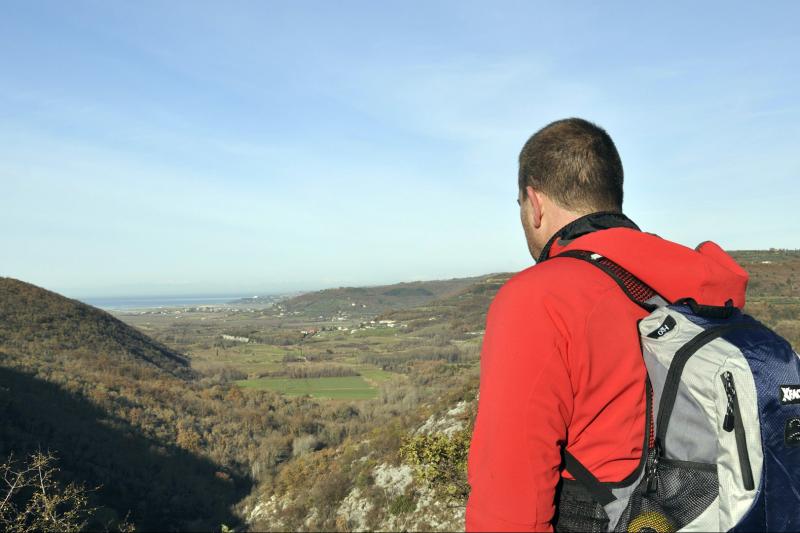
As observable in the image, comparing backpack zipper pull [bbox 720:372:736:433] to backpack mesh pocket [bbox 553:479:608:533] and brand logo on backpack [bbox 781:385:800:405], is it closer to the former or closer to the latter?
brand logo on backpack [bbox 781:385:800:405]

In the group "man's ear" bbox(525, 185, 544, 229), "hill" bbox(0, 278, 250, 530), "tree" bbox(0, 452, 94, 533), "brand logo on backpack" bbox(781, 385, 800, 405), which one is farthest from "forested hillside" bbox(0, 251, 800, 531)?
"brand logo on backpack" bbox(781, 385, 800, 405)

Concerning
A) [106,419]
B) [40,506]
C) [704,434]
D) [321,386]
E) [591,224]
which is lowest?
[321,386]

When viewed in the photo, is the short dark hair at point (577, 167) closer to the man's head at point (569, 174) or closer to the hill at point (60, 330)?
the man's head at point (569, 174)

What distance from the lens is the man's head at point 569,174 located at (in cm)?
245

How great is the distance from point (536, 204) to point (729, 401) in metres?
1.20

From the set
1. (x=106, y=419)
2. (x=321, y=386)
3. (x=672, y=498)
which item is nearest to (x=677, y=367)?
(x=672, y=498)

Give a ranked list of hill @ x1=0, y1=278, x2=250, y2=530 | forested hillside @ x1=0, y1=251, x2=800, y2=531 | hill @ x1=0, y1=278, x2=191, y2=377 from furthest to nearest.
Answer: hill @ x1=0, y1=278, x2=191, y2=377 < hill @ x1=0, y1=278, x2=250, y2=530 < forested hillside @ x1=0, y1=251, x2=800, y2=531

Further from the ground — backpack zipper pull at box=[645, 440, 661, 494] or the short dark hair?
the short dark hair

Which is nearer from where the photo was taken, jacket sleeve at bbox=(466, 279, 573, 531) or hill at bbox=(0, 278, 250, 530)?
jacket sleeve at bbox=(466, 279, 573, 531)

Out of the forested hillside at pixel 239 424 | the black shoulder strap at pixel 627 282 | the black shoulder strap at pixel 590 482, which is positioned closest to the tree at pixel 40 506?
the forested hillside at pixel 239 424

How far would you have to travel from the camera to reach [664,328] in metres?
2.12

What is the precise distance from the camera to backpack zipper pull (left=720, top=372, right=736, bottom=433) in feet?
6.46

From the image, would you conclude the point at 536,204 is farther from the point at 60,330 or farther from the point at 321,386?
the point at 321,386

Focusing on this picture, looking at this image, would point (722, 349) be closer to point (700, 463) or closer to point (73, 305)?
point (700, 463)
